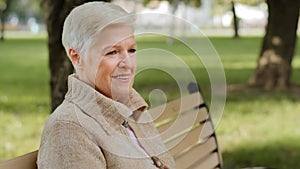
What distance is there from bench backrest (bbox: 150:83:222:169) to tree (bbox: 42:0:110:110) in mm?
987

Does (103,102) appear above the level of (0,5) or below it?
above

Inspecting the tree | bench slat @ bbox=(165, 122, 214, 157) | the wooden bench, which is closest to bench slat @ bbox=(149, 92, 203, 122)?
the wooden bench

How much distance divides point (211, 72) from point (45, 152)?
1.99 ft

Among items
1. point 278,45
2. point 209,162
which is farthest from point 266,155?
point 278,45

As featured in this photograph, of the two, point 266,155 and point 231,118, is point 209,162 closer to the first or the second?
point 266,155

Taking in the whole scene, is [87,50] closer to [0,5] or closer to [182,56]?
[182,56]

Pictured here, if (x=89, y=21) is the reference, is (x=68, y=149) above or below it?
below

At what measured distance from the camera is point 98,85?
208cm

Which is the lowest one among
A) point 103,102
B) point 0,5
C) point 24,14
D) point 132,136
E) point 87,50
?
point 24,14

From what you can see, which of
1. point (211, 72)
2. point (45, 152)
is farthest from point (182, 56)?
point (45, 152)

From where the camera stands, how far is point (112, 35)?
6.59ft

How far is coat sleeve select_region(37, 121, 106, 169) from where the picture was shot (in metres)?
1.87

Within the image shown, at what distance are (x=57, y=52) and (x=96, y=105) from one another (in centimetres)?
226

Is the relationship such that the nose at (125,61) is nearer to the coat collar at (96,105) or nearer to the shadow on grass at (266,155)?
the coat collar at (96,105)
